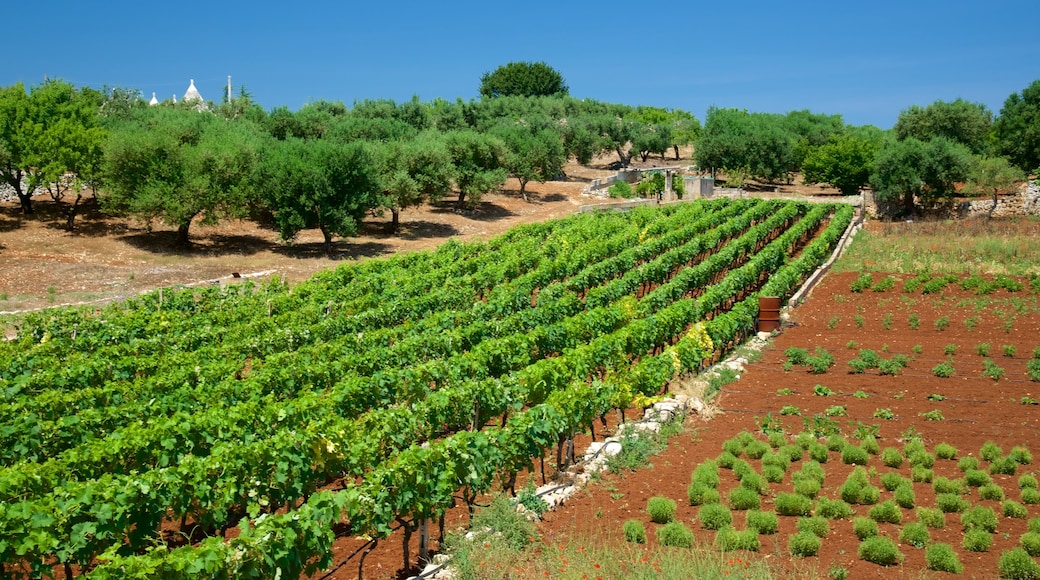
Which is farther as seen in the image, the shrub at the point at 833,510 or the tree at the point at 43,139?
the tree at the point at 43,139

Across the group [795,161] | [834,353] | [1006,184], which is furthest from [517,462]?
[795,161]

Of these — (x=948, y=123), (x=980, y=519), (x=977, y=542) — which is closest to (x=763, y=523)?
(x=977, y=542)

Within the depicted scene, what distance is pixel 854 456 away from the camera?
46.3 ft

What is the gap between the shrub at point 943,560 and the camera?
33.3 feet

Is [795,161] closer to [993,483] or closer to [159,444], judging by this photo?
[993,483]

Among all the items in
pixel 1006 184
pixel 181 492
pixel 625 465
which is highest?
pixel 1006 184

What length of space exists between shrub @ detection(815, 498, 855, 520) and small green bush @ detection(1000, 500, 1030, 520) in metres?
2.06

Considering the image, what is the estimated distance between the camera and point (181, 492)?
10.3 m

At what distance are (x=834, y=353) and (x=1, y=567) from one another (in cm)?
1875

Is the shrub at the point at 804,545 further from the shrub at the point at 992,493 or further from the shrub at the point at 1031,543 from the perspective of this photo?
the shrub at the point at 992,493

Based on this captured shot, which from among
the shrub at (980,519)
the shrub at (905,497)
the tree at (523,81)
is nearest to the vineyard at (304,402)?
the shrub at (905,497)

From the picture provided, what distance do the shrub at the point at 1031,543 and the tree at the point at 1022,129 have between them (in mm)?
55555

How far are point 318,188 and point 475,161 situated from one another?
1602cm

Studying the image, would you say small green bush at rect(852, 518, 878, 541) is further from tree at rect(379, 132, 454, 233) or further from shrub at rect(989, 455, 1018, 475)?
tree at rect(379, 132, 454, 233)
